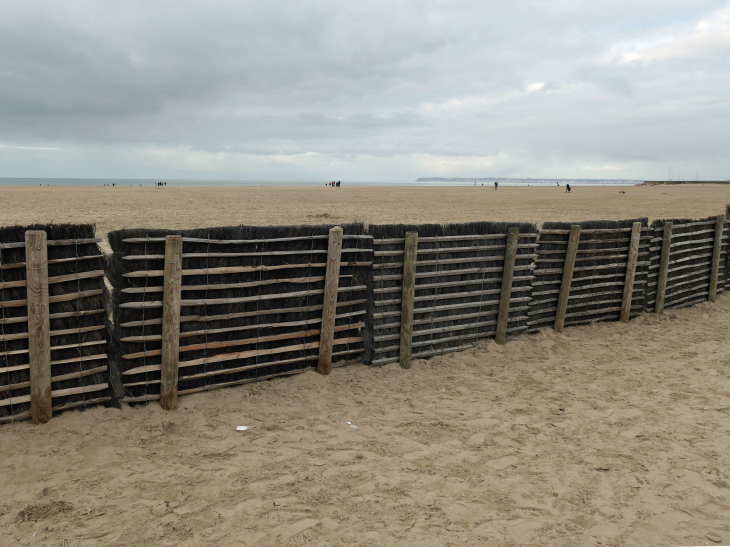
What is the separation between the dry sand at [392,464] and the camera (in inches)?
137

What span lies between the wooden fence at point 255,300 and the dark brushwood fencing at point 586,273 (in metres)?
0.03

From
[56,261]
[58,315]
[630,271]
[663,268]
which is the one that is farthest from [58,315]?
[663,268]

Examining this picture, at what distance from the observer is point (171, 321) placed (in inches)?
196

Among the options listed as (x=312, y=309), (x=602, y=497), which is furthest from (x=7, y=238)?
(x=602, y=497)

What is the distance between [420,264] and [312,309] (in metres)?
1.59

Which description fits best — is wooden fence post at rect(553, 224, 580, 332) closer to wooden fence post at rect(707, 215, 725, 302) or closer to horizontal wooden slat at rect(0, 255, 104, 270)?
wooden fence post at rect(707, 215, 725, 302)

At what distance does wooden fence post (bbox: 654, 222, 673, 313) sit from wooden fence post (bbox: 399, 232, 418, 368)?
579cm

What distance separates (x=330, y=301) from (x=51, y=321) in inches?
111

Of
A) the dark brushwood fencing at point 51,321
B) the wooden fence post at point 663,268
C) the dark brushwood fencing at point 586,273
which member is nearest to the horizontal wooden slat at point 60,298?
the dark brushwood fencing at point 51,321

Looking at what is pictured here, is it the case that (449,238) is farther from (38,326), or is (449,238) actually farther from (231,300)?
(38,326)

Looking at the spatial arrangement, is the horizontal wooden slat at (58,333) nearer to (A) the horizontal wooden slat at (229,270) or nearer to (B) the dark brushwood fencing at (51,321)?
(B) the dark brushwood fencing at (51,321)

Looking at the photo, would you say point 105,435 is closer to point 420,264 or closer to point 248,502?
point 248,502

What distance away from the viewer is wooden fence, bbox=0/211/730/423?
4570 mm

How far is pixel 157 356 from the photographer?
5.15 meters
